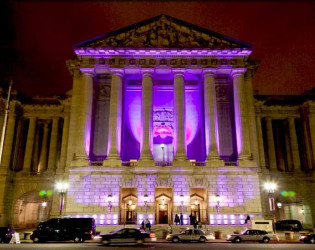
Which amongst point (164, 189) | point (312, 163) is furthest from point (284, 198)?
point (164, 189)

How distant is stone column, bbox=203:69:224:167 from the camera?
45.0m

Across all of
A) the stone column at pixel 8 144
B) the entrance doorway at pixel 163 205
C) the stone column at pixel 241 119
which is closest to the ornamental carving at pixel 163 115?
the stone column at pixel 241 119

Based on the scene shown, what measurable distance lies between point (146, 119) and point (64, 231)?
20399 mm

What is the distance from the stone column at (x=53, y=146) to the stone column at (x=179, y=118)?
23.4 m

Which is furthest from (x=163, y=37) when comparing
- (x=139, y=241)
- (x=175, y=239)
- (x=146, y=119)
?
(x=139, y=241)

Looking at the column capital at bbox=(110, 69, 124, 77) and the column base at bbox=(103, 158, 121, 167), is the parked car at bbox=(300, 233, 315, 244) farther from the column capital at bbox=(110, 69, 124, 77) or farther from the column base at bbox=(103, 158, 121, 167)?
the column capital at bbox=(110, 69, 124, 77)

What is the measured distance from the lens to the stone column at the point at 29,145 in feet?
186

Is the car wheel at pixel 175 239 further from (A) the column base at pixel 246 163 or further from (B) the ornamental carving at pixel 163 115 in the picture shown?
(B) the ornamental carving at pixel 163 115

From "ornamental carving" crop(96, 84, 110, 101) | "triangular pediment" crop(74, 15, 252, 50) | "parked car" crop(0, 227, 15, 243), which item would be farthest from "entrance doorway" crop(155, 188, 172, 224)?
"triangular pediment" crop(74, 15, 252, 50)

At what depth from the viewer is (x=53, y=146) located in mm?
57500

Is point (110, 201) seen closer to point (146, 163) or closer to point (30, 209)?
point (146, 163)

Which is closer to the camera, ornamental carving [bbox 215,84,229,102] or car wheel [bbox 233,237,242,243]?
car wheel [bbox 233,237,242,243]

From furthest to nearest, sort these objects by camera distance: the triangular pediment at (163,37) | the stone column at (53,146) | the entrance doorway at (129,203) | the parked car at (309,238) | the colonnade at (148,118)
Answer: the stone column at (53,146)
the triangular pediment at (163,37)
the entrance doorway at (129,203)
the colonnade at (148,118)
the parked car at (309,238)

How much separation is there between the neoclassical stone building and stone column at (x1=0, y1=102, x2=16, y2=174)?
0.17 meters
